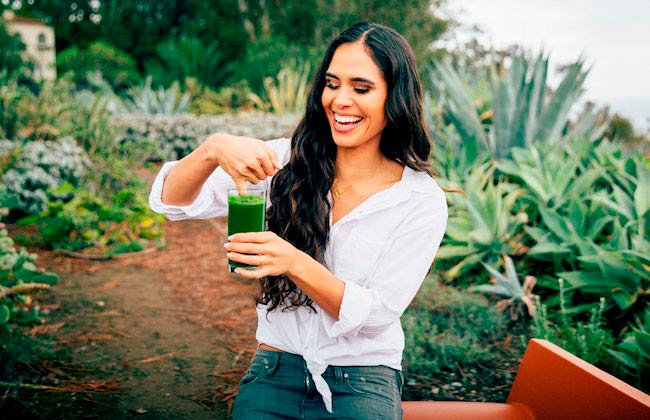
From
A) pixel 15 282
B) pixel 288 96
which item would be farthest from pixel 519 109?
pixel 288 96

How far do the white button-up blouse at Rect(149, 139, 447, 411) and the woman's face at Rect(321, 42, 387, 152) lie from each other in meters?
0.24

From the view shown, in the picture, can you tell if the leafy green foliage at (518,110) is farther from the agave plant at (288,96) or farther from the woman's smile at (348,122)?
the agave plant at (288,96)

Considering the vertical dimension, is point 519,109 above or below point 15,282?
above

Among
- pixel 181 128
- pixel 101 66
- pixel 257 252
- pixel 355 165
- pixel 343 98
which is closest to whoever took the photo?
pixel 257 252

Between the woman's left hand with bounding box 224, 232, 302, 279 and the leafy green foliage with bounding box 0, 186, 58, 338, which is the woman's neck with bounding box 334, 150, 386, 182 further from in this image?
the leafy green foliage with bounding box 0, 186, 58, 338

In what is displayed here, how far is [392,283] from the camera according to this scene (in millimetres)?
1828

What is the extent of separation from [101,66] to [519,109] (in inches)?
848

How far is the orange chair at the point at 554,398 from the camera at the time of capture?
1.64m

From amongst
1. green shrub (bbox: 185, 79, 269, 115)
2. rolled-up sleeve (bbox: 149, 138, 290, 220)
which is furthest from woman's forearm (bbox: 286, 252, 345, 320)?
green shrub (bbox: 185, 79, 269, 115)

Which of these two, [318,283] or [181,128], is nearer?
[318,283]

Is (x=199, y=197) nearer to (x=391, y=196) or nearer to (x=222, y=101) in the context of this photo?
(x=391, y=196)

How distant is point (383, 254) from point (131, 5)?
31068mm

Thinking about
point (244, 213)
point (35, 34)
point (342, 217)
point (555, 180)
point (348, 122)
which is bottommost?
point (555, 180)

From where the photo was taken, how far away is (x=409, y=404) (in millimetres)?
1922
